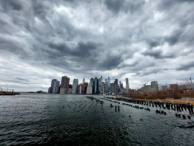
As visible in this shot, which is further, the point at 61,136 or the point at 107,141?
the point at 61,136

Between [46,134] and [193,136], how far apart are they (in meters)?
23.6

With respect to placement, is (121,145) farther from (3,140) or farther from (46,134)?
(3,140)

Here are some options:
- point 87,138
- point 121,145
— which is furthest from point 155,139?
point 87,138

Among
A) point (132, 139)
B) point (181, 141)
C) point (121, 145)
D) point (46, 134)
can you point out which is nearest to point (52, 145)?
point (46, 134)

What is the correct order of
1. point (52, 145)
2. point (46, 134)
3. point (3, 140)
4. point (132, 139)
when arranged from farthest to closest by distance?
point (46, 134)
point (132, 139)
point (3, 140)
point (52, 145)

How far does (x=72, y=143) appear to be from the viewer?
14102 millimetres

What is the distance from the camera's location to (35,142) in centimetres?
1419

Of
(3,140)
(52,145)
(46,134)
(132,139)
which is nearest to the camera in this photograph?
(52,145)

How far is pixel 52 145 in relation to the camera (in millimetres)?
13453

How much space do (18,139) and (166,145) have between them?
2079 centimetres

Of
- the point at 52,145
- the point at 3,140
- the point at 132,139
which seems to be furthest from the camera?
the point at 132,139

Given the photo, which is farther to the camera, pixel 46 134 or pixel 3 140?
pixel 46 134

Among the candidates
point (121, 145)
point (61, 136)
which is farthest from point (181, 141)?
point (61, 136)

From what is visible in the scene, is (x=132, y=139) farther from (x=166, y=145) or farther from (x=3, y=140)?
(x=3, y=140)
